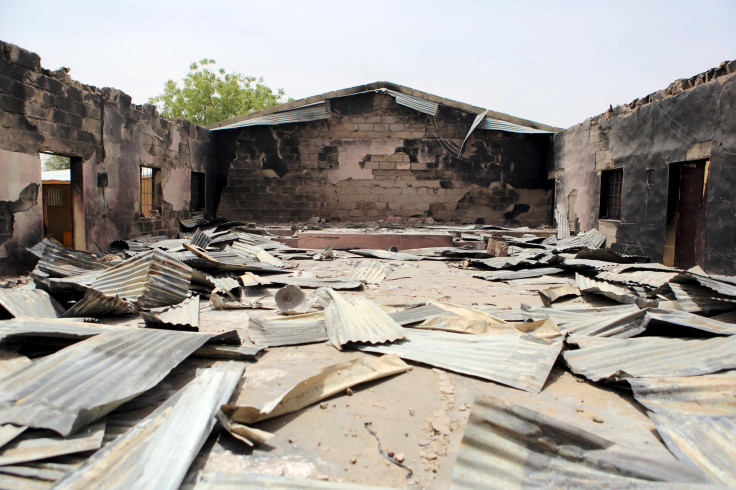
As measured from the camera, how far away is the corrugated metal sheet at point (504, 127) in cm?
1272

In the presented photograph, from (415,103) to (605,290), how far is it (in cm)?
942

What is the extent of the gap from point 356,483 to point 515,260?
5.82 metres

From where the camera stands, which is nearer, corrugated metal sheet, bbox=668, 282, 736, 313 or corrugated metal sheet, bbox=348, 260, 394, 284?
corrugated metal sheet, bbox=668, 282, 736, 313

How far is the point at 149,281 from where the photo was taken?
470 cm

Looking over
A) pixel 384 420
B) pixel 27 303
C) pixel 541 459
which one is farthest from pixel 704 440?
Answer: pixel 27 303

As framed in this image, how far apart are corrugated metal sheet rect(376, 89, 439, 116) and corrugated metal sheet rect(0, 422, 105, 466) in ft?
39.9

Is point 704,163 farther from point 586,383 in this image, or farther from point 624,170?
point 586,383

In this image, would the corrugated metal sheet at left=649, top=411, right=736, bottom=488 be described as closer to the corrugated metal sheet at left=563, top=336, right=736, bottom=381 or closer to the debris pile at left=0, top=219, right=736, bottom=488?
the debris pile at left=0, top=219, right=736, bottom=488

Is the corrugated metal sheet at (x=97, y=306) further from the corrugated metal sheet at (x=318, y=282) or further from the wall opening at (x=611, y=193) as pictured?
the wall opening at (x=611, y=193)

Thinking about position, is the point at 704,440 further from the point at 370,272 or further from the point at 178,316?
the point at 370,272

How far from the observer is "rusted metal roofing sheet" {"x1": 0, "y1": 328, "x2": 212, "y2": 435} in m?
2.05

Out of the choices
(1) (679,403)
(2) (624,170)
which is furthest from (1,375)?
(2) (624,170)

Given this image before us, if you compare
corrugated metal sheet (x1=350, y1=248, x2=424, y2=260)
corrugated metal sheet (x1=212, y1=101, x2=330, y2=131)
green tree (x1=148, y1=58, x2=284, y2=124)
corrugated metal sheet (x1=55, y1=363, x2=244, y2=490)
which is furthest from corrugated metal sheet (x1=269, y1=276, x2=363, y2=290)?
green tree (x1=148, y1=58, x2=284, y2=124)

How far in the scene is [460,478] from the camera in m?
1.76
